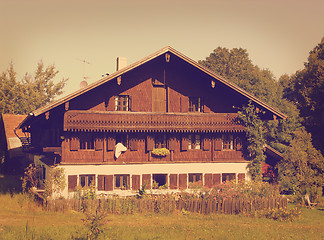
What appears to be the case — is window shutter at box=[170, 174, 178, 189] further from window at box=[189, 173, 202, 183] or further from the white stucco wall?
window at box=[189, 173, 202, 183]

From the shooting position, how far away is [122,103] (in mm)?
28141

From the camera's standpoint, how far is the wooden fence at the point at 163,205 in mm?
23406

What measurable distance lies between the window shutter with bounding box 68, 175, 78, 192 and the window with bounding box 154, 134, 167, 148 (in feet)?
20.2

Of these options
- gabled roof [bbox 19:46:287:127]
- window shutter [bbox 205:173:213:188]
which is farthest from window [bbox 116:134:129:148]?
window shutter [bbox 205:173:213:188]

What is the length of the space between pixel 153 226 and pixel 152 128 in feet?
29.9

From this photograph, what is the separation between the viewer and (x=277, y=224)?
852 inches

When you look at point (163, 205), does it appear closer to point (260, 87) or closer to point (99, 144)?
point (99, 144)

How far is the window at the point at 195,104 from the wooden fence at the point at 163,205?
7.81m

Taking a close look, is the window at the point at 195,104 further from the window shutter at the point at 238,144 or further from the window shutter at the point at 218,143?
the window shutter at the point at 238,144

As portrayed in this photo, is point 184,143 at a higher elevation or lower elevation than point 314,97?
lower

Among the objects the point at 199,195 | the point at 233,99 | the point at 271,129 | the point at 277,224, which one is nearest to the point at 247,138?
the point at 233,99

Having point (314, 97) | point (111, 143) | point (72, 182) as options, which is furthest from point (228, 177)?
point (314, 97)

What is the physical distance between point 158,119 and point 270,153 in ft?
37.4

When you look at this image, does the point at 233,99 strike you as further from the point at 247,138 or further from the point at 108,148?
the point at 108,148
